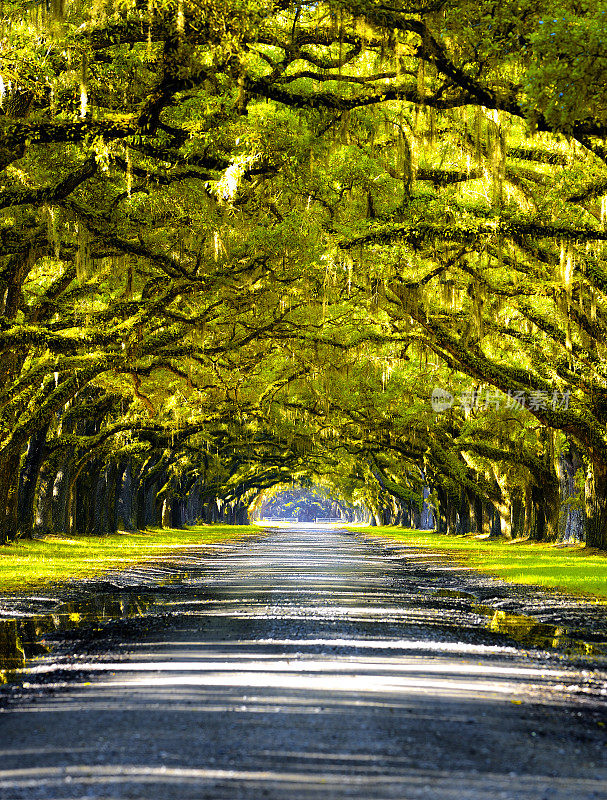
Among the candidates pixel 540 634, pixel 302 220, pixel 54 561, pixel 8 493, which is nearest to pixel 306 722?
pixel 540 634

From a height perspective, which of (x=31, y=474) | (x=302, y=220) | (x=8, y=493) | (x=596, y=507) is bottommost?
(x=596, y=507)

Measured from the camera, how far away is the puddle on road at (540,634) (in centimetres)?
1079

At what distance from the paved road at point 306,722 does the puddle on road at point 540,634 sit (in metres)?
0.44

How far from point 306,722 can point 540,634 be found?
608 centimetres

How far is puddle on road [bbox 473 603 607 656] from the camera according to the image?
10787mm

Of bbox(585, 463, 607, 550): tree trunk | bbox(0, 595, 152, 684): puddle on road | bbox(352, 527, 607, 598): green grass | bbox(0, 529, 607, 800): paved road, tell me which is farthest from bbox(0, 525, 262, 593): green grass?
bbox(585, 463, 607, 550): tree trunk

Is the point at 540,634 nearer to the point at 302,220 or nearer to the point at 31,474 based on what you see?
the point at 302,220

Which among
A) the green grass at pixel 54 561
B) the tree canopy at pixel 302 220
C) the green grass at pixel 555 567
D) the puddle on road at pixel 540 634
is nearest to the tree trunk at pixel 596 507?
the tree canopy at pixel 302 220

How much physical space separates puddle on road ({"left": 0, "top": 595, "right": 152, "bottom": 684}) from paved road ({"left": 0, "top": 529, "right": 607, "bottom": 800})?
706 mm

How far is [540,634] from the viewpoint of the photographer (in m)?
12.2

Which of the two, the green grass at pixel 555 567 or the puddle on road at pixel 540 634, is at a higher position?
the puddle on road at pixel 540 634

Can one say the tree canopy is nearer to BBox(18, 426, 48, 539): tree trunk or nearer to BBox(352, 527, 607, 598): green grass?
BBox(18, 426, 48, 539): tree trunk

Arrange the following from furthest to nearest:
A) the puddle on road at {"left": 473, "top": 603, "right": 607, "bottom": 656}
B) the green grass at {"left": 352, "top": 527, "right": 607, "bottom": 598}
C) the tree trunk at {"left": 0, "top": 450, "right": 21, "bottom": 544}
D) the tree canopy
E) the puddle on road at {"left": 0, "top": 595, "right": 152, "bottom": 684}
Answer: the tree trunk at {"left": 0, "top": 450, "right": 21, "bottom": 544} → the green grass at {"left": 352, "top": 527, "right": 607, "bottom": 598} → the tree canopy → the puddle on road at {"left": 473, "top": 603, "right": 607, "bottom": 656} → the puddle on road at {"left": 0, "top": 595, "right": 152, "bottom": 684}

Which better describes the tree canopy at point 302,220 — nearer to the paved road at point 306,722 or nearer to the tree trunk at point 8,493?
the tree trunk at point 8,493
